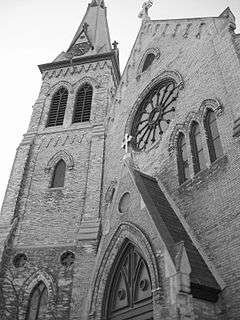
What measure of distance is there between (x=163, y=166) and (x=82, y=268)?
403 centimetres

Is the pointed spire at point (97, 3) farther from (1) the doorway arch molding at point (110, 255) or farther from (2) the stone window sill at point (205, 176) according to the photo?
(1) the doorway arch molding at point (110, 255)

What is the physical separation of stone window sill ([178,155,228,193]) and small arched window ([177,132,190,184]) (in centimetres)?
44

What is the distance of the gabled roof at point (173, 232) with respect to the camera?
7.44 meters

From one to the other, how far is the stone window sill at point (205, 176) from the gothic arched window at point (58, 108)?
33.0 feet

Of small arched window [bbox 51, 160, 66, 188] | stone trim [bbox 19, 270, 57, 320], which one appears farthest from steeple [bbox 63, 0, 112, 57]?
stone trim [bbox 19, 270, 57, 320]

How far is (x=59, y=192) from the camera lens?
1544 centimetres

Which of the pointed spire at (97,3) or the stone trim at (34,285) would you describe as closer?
the stone trim at (34,285)

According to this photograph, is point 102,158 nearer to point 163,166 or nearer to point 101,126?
point 101,126

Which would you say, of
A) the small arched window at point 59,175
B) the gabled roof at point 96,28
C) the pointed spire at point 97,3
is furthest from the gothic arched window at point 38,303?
the pointed spire at point 97,3

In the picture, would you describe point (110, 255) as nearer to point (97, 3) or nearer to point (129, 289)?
point (129, 289)

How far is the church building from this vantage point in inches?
318

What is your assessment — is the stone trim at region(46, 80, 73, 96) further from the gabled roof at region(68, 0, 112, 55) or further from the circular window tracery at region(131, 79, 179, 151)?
the circular window tracery at region(131, 79, 179, 151)

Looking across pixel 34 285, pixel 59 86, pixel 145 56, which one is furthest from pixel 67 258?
pixel 59 86

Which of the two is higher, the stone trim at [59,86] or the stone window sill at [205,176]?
the stone trim at [59,86]
